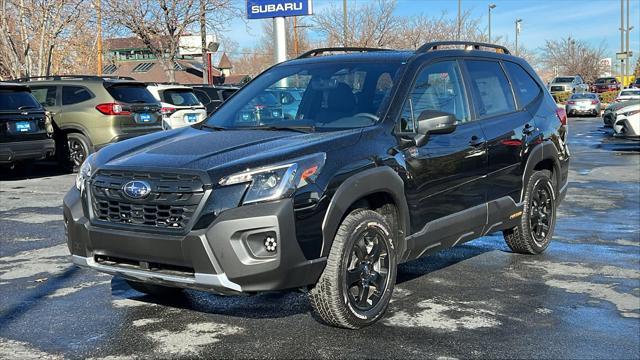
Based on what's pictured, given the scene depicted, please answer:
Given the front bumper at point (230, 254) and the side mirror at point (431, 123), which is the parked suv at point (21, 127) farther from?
the side mirror at point (431, 123)

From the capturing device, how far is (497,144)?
568cm

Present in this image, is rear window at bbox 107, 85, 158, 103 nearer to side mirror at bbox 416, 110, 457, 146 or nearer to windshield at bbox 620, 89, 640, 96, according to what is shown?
side mirror at bbox 416, 110, 457, 146

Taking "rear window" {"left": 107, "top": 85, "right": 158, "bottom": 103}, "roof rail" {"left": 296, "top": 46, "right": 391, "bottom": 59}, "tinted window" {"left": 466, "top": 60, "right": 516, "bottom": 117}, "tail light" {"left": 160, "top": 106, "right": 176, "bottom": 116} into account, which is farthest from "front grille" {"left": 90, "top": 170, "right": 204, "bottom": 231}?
"tail light" {"left": 160, "top": 106, "right": 176, "bottom": 116}

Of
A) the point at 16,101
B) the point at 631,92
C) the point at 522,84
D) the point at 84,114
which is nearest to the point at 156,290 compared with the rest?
the point at 522,84

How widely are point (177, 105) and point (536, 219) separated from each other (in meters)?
10.1

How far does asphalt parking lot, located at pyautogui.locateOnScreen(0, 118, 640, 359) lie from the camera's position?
4117mm

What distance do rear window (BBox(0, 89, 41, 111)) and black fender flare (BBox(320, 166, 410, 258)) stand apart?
30.5 feet

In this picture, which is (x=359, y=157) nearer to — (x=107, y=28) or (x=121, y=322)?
(x=121, y=322)

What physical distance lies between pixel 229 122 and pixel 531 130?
2.77 metres

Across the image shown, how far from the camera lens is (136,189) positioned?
13.0 feet

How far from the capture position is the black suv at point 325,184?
3.80 m

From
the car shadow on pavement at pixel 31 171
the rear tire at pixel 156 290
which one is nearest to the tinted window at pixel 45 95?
the car shadow on pavement at pixel 31 171

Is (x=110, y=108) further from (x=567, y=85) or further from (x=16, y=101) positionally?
(x=567, y=85)

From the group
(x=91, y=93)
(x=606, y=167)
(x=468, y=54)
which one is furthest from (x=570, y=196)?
(x=91, y=93)
